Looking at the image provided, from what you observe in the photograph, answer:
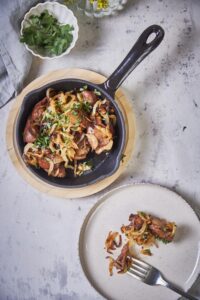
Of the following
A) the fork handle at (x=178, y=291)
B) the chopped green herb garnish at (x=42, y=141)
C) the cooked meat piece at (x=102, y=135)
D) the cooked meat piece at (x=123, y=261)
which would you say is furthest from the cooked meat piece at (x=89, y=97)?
the fork handle at (x=178, y=291)

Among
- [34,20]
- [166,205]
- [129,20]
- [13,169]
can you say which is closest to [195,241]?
[166,205]

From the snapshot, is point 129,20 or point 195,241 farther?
point 129,20

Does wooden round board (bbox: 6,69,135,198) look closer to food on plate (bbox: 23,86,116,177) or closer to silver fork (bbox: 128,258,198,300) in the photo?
food on plate (bbox: 23,86,116,177)

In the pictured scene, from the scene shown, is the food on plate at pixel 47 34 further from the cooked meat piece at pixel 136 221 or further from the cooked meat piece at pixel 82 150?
the cooked meat piece at pixel 136 221

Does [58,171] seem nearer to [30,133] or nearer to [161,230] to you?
[30,133]

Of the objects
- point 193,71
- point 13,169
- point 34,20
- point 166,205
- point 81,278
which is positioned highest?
point 193,71

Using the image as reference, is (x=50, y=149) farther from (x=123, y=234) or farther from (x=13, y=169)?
(x=123, y=234)
